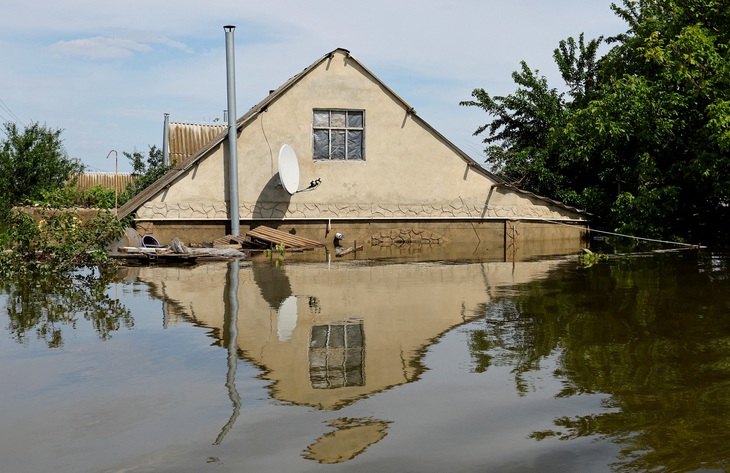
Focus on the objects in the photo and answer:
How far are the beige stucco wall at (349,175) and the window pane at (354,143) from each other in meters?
0.25

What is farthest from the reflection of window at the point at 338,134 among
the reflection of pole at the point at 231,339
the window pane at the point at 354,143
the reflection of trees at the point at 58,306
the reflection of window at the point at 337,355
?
the reflection of window at the point at 337,355

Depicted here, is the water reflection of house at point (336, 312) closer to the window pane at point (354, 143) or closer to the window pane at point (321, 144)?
the window pane at point (321, 144)

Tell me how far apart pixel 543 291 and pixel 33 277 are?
8.65 m

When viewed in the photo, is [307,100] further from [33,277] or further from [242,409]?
[242,409]

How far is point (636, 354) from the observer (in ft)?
22.1

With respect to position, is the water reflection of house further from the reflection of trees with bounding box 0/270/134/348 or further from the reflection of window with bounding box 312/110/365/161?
the reflection of window with bounding box 312/110/365/161

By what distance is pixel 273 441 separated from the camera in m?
4.53

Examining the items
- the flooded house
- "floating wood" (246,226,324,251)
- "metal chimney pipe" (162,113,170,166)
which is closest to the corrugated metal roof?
"metal chimney pipe" (162,113,170,166)

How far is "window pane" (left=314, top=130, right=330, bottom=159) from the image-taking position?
2264 cm

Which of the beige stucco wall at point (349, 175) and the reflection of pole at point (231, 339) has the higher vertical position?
the beige stucco wall at point (349, 175)

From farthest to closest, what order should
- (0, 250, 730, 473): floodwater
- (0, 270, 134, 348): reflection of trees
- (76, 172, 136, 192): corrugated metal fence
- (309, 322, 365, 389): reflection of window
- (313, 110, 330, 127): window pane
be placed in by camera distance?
(76, 172, 136, 192): corrugated metal fence, (313, 110, 330, 127): window pane, (0, 270, 134, 348): reflection of trees, (309, 322, 365, 389): reflection of window, (0, 250, 730, 473): floodwater

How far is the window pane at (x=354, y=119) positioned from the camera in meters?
22.8

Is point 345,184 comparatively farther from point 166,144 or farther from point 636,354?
point 636,354

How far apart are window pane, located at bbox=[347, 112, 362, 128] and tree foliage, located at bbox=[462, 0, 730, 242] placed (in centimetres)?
587
